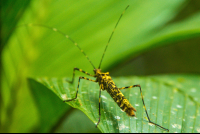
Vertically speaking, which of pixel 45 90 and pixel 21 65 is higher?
pixel 21 65

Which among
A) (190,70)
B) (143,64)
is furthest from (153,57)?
(190,70)

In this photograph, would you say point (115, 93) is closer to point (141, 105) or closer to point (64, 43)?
point (141, 105)

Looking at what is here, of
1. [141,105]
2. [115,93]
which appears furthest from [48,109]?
[141,105]

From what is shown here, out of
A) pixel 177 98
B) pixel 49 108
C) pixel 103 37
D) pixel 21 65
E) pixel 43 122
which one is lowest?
pixel 43 122

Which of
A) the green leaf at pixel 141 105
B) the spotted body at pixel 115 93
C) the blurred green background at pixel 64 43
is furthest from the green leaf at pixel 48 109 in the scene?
the spotted body at pixel 115 93

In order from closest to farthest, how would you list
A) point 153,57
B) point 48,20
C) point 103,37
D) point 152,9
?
point 48,20, point 103,37, point 152,9, point 153,57

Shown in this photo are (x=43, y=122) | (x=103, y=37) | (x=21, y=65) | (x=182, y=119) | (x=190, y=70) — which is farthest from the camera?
(x=190, y=70)

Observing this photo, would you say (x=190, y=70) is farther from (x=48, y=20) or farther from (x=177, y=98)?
(x=48, y=20)

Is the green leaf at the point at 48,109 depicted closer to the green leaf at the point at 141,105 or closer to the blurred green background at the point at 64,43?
the blurred green background at the point at 64,43
